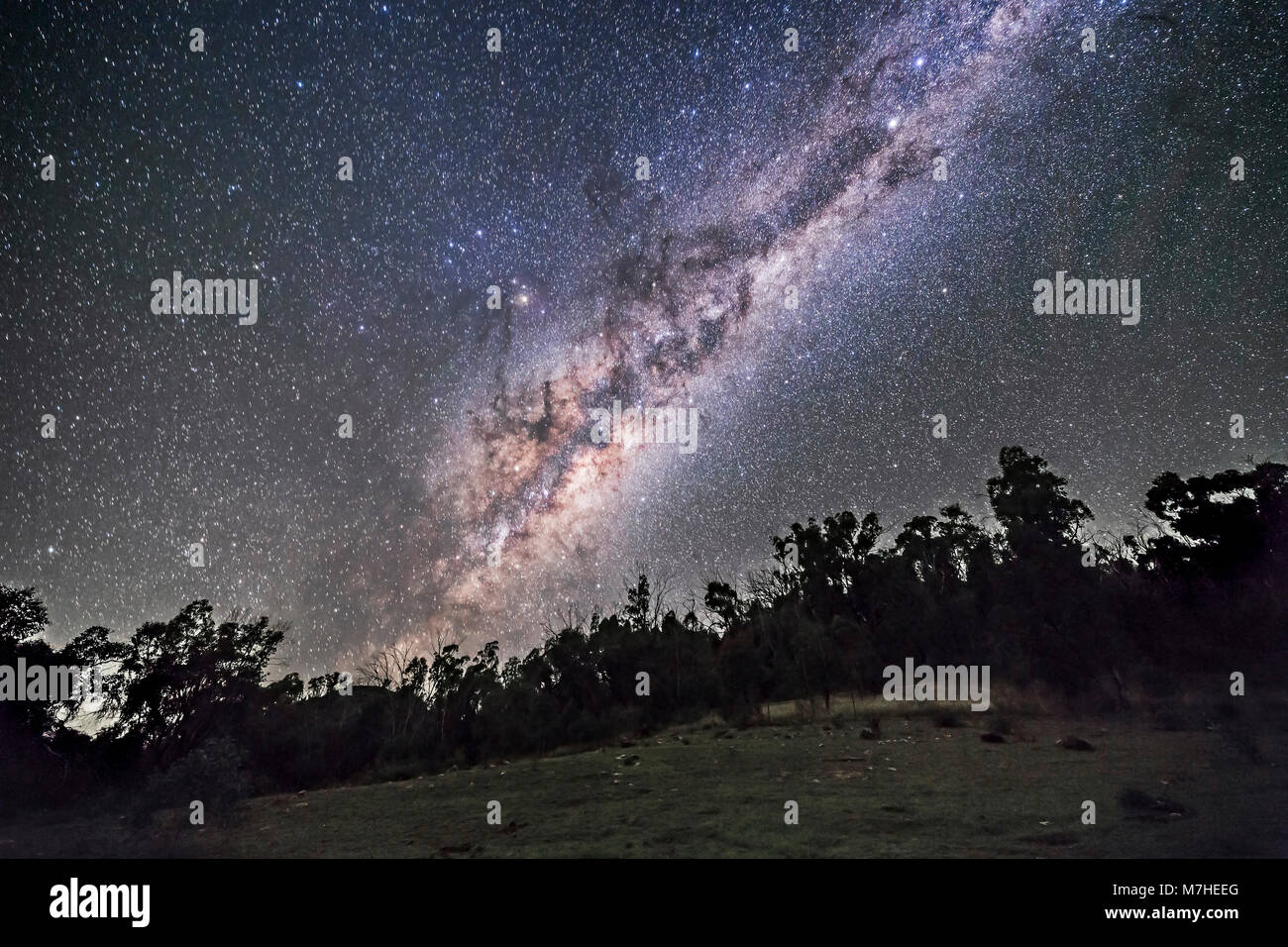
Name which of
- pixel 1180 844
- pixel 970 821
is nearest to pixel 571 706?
pixel 970 821

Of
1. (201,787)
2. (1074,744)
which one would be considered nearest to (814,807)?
(1074,744)

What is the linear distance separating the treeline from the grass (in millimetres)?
5790

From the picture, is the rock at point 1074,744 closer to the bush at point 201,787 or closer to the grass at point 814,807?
the grass at point 814,807

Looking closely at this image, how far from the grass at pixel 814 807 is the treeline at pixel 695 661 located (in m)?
5.79

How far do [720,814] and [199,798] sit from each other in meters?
9.45

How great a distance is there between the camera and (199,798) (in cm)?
1127

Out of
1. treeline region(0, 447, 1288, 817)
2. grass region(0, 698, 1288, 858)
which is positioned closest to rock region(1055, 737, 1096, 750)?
grass region(0, 698, 1288, 858)

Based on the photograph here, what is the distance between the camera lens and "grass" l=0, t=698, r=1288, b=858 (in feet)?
22.1

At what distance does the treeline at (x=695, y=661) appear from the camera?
20.0m

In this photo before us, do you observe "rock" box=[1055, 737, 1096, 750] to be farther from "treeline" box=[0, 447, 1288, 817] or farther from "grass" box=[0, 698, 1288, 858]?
"treeline" box=[0, 447, 1288, 817]

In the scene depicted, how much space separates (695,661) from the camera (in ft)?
93.1

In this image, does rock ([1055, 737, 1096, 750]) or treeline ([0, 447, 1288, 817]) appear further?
treeline ([0, 447, 1288, 817])

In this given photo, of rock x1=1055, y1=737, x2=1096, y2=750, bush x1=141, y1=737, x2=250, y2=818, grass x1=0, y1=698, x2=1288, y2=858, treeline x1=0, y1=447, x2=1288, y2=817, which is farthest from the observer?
treeline x1=0, y1=447, x2=1288, y2=817
